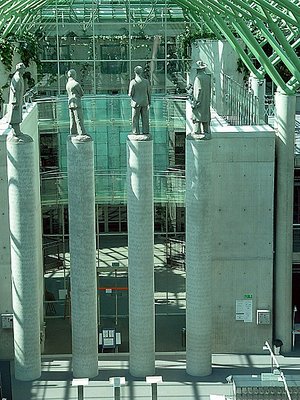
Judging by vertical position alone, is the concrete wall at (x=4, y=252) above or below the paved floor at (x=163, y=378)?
above

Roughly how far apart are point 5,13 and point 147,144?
1323 cm

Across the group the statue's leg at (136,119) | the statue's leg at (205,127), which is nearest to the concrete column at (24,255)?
the statue's leg at (136,119)

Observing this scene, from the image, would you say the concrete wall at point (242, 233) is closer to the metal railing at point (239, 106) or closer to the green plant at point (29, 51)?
the metal railing at point (239, 106)

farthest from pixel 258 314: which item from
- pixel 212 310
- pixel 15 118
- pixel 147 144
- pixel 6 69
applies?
pixel 6 69

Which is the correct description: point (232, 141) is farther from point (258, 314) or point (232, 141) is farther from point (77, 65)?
point (77, 65)

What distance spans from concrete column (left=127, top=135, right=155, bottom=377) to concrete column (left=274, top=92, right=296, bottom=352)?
4104 mm

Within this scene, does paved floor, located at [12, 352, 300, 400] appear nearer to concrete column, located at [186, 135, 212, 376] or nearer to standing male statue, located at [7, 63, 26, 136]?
concrete column, located at [186, 135, 212, 376]

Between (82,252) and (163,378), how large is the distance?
4.14 m

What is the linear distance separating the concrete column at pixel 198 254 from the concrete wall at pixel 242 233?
153cm

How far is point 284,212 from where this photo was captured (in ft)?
90.6

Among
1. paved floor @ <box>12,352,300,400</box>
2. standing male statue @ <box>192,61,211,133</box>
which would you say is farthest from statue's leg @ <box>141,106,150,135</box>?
paved floor @ <box>12,352,300,400</box>

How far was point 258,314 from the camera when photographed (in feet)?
91.1

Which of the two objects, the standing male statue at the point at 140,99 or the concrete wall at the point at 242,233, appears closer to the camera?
the standing male statue at the point at 140,99

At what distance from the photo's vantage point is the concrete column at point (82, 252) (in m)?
25.3
